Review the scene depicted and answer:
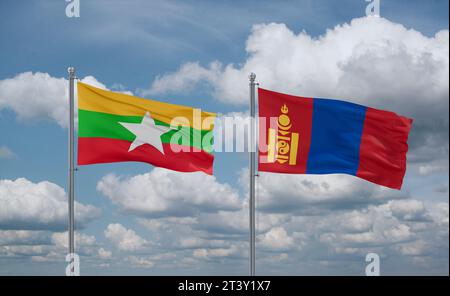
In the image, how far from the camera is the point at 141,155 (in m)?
26.1

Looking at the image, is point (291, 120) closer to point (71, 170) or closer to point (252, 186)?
point (252, 186)

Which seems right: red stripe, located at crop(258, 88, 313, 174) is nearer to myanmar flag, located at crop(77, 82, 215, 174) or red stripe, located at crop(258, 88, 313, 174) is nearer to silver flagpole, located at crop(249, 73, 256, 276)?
silver flagpole, located at crop(249, 73, 256, 276)

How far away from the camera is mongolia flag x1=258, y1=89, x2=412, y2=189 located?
26.8 m

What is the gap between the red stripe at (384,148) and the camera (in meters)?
28.6

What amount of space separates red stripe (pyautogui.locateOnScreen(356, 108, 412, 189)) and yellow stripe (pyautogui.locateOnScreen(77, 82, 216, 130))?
6915 millimetres

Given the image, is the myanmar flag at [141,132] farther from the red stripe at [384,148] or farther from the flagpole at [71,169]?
the red stripe at [384,148]

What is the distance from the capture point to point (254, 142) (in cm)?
2614

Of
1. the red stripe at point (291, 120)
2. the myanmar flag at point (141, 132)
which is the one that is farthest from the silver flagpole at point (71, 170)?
the red stripe at point (291, 120)

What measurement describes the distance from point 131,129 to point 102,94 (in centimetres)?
178

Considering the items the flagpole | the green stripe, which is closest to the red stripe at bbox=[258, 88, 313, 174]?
the green stripe

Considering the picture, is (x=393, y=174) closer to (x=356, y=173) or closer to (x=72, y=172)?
(x=356, y=173)

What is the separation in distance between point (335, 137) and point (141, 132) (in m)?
8.18
